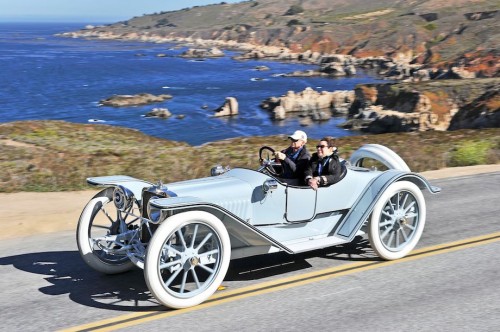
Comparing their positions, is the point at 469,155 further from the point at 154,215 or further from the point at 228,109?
the point at 228,109

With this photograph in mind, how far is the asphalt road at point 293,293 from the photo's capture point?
6215 millimetres

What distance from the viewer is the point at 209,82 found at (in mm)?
106688

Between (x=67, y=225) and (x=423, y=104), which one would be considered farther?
(x=423, y=104)

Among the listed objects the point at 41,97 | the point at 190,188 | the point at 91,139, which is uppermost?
the point at 190,188

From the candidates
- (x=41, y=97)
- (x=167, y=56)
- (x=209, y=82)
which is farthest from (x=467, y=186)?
(x=167, y=56)

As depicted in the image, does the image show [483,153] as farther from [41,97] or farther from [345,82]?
[345,82]

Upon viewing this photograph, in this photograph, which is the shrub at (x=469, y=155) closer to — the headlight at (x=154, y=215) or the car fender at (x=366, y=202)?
the car fender at (x=366, y=202)

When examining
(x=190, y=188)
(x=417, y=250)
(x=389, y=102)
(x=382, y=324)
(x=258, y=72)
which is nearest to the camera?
(x=382, y=324)

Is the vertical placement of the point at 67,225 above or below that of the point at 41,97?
above

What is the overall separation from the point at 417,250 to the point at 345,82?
102 metres

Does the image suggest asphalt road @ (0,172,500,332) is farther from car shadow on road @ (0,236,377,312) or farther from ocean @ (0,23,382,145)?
ocean @ (0,23,382,145)

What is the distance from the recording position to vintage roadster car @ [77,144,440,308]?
6535 mm

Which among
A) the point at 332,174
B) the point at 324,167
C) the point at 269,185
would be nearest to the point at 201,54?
the point at 324,167

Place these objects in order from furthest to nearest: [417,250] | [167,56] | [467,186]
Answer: [167,56] < [467,186] < [417,250]
